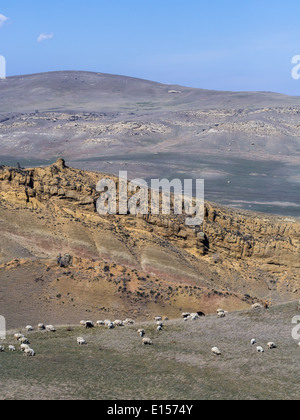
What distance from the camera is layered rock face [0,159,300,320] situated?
2898 cm

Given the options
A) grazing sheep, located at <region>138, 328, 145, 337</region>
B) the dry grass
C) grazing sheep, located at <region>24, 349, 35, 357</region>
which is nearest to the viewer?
the dry grass

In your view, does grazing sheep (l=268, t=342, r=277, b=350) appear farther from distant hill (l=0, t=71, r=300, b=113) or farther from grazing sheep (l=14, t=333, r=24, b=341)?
distant hill (l=0, t=71, r=300, b=113)

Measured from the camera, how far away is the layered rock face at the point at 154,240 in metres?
29.0

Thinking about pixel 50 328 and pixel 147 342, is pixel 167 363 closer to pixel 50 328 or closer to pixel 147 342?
pixel 147 342

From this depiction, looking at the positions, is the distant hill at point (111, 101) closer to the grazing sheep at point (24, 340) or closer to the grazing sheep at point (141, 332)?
the grazing sheep at point (141, 332)

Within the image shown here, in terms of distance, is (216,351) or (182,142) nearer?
(216,351)

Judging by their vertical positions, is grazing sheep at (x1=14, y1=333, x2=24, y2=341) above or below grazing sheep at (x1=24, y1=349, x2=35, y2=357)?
below

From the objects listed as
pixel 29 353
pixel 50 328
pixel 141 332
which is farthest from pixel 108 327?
pixel 29 353

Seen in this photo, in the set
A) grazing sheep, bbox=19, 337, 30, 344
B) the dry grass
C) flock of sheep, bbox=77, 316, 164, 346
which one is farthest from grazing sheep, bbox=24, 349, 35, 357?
flock of sheep, bbox=77, 316, 164, 346

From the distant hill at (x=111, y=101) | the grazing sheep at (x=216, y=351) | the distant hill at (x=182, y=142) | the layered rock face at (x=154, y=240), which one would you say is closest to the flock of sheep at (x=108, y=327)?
the grazing sheep at (x=216, y=351)

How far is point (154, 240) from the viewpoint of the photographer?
32.3m
